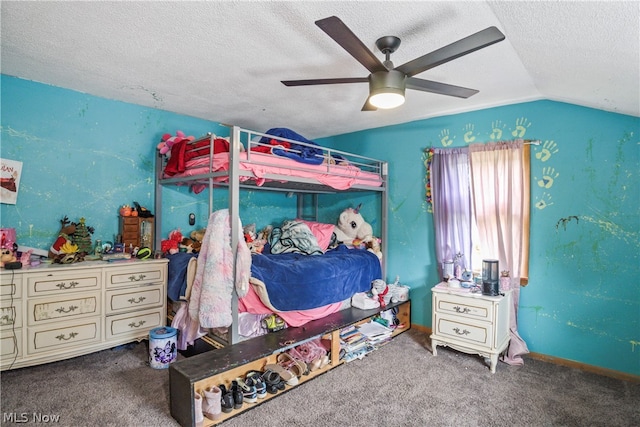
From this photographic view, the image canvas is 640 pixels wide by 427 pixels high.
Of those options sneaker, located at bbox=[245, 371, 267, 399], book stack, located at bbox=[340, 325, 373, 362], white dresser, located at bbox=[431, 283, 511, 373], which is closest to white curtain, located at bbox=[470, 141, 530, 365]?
white dresser, located at bbox=[431, 283, 511, 373]

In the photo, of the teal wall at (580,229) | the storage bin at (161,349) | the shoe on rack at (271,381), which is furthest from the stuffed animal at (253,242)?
the teal wall at (580,229)

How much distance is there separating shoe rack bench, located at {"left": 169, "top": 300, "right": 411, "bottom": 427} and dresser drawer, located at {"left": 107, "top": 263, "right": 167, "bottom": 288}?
1213mm

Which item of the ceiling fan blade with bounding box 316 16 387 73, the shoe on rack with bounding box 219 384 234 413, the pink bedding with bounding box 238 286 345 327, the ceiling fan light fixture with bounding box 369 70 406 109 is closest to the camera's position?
the ceiling fan blade with bounding box 316 16 387 73

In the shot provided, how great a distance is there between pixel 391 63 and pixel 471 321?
232 cm

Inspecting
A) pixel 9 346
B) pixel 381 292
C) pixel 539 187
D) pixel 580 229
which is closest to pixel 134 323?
pixel 9 346

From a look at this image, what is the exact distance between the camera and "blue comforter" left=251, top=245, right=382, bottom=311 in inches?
110

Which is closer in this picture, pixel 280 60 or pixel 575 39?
pixel 575 39

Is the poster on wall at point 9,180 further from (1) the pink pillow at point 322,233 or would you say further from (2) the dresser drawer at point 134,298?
(1) the pink pillow at point 322,233

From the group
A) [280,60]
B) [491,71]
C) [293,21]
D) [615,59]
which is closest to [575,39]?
[615,59]

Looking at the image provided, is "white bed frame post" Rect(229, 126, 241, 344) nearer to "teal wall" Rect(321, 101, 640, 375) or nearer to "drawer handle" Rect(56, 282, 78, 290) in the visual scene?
"drawer handle" Rect(56, 282, 78, 290)

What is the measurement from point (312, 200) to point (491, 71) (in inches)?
123

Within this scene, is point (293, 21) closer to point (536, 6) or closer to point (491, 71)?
point (536, 6)

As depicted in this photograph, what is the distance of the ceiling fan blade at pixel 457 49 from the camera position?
5.18 ft

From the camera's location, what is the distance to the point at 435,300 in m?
3.24
